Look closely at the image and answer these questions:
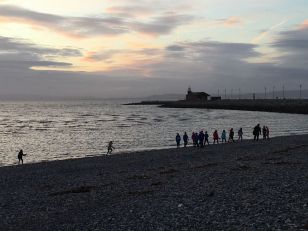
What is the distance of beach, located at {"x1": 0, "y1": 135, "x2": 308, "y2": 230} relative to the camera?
39.6 ft

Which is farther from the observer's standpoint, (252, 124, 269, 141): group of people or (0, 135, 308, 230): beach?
(252, 124, 269, 141): group of people

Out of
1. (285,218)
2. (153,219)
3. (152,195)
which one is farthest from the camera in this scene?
(152,195)

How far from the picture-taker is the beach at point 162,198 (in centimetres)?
1206

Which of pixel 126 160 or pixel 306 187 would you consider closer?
pixel 306 187

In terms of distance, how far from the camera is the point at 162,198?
51.6 ft

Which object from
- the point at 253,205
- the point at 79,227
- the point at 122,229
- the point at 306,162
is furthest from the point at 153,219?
the point at 306,162

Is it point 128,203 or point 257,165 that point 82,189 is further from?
point 257,165

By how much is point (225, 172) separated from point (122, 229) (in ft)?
33.3

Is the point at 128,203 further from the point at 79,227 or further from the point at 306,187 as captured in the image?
the point at 306,187

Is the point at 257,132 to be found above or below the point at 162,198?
above

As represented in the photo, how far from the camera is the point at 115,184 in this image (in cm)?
2011

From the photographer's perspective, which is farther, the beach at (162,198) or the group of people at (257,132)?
the group of people at (257,132)

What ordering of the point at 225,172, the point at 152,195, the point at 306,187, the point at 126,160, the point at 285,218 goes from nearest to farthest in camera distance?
the point at 285,218 → the point at 306,187 → the point at 152,195 → the point at 225,172 → the point at 126,160

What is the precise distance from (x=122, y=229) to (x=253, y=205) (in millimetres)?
4559
